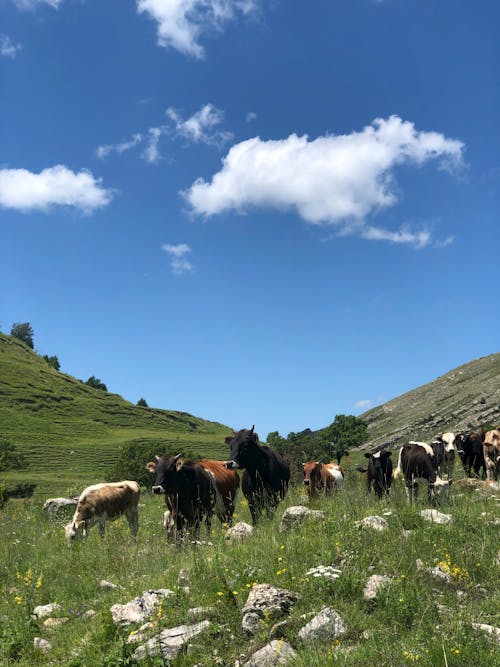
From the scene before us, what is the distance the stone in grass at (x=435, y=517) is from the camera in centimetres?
842

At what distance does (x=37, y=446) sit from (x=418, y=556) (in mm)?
91099

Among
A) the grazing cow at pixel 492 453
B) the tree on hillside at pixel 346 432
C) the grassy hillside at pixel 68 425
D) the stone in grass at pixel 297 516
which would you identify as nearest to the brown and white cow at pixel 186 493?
the stone in grass at pixel 297 516

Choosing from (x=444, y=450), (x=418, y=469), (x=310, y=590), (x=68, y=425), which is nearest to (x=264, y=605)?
(x=310, y=590)

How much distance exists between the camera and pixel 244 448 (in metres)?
12.9

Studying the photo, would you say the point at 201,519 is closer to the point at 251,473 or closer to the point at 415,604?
the point at 251,473

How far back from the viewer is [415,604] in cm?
589

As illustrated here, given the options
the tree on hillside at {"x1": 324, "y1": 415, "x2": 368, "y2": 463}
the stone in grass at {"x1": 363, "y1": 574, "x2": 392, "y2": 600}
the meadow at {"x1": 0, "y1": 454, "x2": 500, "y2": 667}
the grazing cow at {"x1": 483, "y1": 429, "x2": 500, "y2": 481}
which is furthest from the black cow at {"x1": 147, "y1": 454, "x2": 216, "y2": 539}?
the tree on hillside at {"x1": 324, "y1": 415, "x2": 368, "y2": 463}

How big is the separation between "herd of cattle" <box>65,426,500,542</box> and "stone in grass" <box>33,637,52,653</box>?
12.9ft

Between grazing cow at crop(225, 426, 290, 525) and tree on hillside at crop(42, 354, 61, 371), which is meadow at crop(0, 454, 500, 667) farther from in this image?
tree on hillside at crop(42, 354, 61, 371)

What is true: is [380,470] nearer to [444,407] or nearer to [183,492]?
[183,492]

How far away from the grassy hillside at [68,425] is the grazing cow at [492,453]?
49554 mm

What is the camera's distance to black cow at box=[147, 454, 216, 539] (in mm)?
11734

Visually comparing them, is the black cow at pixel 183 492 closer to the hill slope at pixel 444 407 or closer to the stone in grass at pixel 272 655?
the stone in grass at pixel 272 655

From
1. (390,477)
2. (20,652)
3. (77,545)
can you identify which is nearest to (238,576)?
(20,652)
